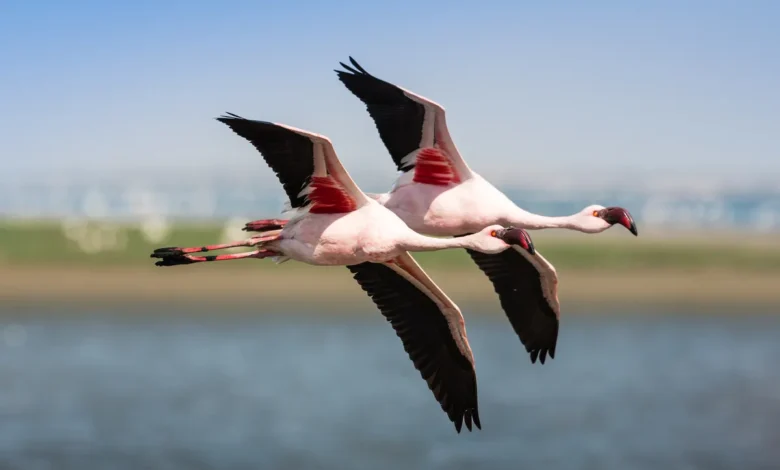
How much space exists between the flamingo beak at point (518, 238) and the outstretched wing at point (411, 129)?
334 cm

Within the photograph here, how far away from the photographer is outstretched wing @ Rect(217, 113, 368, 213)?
17.1m

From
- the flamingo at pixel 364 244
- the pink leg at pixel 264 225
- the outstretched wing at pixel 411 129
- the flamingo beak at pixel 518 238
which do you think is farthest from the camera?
the outstretched wing at pixel 411 129

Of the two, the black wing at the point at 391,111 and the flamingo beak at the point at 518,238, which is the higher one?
the black wing at the point at 391,111

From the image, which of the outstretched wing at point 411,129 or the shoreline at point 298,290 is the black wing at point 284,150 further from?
the shoreline at point 298,290

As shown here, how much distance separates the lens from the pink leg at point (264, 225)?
1897cm

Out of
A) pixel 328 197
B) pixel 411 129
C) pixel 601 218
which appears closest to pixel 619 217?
pixel 601 218

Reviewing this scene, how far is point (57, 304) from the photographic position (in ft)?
→ 421

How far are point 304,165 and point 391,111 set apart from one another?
305 centimetres

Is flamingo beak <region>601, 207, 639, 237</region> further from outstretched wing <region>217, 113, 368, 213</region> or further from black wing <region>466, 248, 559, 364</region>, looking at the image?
outstretched wing <region>217, 113, 368, 213</region>

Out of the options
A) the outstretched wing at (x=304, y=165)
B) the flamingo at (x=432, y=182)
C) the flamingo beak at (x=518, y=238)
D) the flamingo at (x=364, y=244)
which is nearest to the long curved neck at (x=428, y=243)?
the flamingo at (x=364, y=244)

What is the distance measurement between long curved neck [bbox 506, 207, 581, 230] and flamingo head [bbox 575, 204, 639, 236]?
0.36 meters

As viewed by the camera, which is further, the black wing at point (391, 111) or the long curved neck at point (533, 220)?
the long curved neck at point (533, 220)

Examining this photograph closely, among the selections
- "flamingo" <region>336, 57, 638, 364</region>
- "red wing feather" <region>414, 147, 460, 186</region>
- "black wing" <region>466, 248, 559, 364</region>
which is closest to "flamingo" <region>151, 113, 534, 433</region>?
"flamingo" <region>336, 57, 638, 364</region>

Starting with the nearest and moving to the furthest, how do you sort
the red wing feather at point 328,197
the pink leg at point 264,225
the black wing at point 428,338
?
1. the red wing feather at point 328,197
2. the pink leg at point 264,225
3. the black wing at point 428,338
